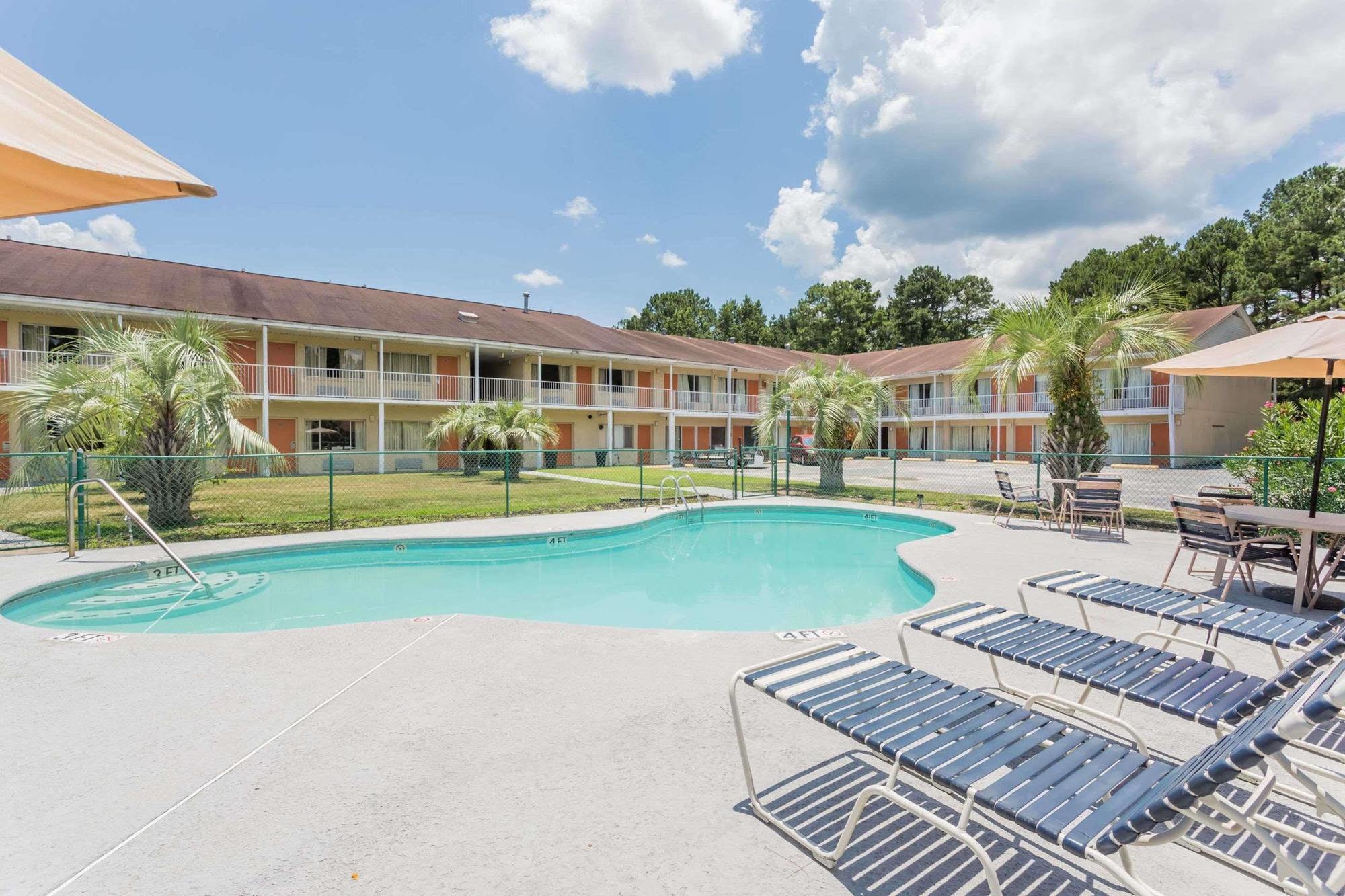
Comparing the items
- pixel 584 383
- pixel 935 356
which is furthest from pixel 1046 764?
pixel 935 356

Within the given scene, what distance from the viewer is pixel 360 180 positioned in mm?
23375

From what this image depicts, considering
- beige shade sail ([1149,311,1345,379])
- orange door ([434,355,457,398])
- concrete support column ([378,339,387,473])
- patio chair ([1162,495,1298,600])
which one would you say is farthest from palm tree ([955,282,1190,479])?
orange door ([434,355,457,398])

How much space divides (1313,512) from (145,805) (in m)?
9.17

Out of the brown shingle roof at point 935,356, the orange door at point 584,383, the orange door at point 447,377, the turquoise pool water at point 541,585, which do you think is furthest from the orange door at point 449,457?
the brown shingle roof at point 935,356

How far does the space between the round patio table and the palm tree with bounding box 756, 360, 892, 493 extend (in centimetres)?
1012

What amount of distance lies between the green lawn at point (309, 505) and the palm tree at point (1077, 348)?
903cm

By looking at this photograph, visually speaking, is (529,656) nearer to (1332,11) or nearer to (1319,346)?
(1319,346)

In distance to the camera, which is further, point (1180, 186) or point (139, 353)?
point (1180, 186)

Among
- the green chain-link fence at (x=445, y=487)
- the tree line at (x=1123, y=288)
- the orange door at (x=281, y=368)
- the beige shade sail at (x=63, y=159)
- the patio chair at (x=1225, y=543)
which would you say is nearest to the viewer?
the beige shade sail at (x=63, y=159)

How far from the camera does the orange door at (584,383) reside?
29625 millimetres

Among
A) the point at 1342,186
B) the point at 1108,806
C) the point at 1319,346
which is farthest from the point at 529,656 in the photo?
the point at 1342,186

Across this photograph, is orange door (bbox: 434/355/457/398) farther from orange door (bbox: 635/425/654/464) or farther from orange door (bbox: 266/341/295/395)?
orange door (bbox: 635/425/654/464)

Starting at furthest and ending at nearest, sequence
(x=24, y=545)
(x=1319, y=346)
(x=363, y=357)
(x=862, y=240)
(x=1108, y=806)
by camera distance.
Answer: (x=862, y=240)
(x=363, y=357)
(x=24, y=545)
(x=1319, y=346)
(x=1108, y=806)

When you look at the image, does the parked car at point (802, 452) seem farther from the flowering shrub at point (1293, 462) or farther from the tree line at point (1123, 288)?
the flowering shrub at point (1293, 462)
